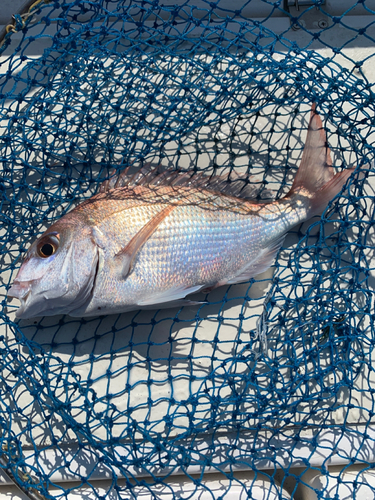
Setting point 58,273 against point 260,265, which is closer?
point 58,273

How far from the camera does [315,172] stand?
6.36 ft

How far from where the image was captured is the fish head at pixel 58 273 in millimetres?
1731

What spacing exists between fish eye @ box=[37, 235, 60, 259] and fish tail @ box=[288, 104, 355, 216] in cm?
100

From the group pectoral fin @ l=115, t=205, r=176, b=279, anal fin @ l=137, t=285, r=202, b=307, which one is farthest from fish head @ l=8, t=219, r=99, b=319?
anal fin @ l=137, t=285, r=202, b=307

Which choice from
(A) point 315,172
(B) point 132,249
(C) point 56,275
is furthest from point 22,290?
(A) point 315,172

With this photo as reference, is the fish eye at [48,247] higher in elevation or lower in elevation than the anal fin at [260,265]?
higher

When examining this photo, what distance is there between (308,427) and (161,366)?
0.67 m

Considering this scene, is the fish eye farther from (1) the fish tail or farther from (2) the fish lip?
(1) the fish tail

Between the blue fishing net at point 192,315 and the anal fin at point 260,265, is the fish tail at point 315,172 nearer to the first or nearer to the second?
the blue fishing net at point 192,315

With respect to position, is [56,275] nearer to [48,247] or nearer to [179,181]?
[48,247]

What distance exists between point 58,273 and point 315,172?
3.78 feet

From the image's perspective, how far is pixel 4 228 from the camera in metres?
2.12

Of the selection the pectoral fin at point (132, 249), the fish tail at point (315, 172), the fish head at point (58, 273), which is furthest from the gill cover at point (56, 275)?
the fish tail at point (315, 172)

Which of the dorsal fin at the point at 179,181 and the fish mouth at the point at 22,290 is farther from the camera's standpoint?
the dorsal fin at the point at 179,181
